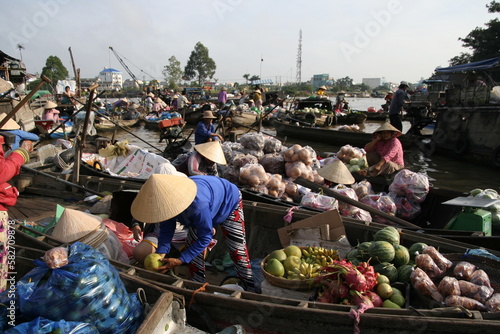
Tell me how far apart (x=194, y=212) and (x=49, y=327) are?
3.76 ft

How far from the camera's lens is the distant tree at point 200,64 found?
6719 cm

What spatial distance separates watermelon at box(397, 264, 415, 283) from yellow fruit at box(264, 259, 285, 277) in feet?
3.09

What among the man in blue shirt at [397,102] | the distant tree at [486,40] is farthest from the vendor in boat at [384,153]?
the distant tree at [486,40]

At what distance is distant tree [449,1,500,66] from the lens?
2592 cm

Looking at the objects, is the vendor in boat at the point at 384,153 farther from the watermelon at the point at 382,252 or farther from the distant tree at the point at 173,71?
the distant tree at the point at 173,71

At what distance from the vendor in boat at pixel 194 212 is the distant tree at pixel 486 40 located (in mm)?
30951

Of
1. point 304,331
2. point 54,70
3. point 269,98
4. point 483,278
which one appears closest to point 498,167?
point 483,278

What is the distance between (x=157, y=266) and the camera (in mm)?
2742

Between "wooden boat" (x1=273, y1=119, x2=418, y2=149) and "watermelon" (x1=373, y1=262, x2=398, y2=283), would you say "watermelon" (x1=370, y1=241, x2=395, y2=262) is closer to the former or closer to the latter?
"watermelon" (x1=373, y1=262, x2=398, y2=283)

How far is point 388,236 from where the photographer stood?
3.08 m

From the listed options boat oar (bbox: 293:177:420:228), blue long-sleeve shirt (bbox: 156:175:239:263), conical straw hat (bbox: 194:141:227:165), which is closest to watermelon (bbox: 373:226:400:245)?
boat oar (bbox: 293:177:420:228)

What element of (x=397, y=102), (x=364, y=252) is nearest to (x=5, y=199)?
(x=364, y=252)

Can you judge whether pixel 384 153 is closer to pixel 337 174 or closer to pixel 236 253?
pixel 337 174

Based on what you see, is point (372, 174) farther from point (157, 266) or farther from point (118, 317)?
point (118, 317)
